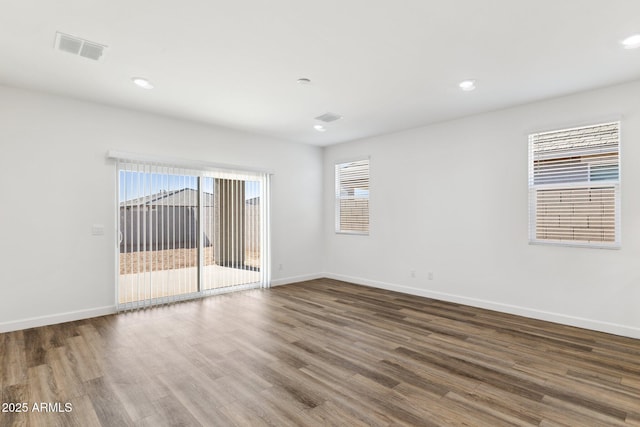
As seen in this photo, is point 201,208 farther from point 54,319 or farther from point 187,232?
point 54,319

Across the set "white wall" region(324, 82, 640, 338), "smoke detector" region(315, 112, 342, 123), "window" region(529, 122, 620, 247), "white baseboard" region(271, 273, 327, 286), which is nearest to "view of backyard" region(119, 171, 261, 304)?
"white baseboard" region(271, 273, 327, 286)

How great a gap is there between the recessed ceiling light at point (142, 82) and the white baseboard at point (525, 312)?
465cm

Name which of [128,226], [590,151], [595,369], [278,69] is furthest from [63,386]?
[590,151]

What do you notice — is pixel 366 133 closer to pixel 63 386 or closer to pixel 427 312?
pixel 427 312

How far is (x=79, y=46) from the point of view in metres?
2.87

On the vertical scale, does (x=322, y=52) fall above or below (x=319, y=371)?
above

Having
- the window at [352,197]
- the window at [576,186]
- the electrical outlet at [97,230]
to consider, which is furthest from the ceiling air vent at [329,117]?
the electrical outlet at [97,230]

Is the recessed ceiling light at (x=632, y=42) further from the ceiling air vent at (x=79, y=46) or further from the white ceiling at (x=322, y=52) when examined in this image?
the ceiling air vent at (x=79, y=46)

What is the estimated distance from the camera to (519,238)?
14.5ft

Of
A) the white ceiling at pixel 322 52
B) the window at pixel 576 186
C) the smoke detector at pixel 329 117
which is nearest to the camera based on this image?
the white ceiling at pixel 322 52

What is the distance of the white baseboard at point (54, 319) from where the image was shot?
148 inches

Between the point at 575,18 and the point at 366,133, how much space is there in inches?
143

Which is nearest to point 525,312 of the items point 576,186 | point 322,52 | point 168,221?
point 576,186

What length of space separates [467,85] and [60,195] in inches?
198
